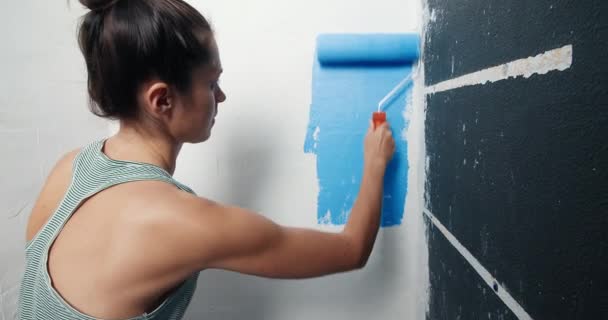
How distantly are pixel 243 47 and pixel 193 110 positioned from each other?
0.34m

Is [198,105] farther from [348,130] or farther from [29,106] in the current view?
[29,106]

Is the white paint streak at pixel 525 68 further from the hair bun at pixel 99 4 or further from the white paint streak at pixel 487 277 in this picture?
the hair bun at pixel 99 4

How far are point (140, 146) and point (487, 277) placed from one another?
0.65 metres

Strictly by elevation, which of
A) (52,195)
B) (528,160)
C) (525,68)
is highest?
(525,68)

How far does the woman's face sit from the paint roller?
1.02 feet

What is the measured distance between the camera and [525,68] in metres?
0.40

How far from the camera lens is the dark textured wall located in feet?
0.99

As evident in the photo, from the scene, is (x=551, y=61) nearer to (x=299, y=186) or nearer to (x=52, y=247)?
(x=299, y=186)

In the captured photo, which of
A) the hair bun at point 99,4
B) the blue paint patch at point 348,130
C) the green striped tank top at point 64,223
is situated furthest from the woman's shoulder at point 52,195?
the blue paint patch at point 348,130

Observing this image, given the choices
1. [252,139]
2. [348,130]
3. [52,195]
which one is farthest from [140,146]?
[348,130]

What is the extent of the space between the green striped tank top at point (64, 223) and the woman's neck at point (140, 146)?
0.08 feet

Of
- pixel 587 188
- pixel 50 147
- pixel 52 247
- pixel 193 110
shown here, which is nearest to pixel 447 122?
pixel 587 188

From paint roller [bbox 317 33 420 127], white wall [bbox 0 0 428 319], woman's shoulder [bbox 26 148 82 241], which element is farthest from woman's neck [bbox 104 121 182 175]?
paint roller [bbox 317 33 420 127]

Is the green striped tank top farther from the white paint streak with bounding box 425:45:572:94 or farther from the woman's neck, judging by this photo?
the white paint streak with bounding box 425:45:572:94
